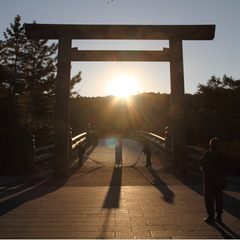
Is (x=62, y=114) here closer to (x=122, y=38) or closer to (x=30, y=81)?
(x=122, y=38)

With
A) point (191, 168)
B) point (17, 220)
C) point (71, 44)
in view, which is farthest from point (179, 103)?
point (17, 220)

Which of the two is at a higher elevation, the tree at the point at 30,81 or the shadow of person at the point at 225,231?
the tree at the point at 30,81

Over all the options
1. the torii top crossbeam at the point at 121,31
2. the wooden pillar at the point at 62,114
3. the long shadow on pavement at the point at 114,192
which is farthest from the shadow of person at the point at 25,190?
the torii top crossbeam at the point at 121,31

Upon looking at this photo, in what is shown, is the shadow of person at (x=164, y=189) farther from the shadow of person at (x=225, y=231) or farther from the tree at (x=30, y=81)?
the tree at (x=30, y=81)

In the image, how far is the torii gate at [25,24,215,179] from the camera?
858cm

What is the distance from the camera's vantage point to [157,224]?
3.94 metres

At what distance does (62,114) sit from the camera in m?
8.57

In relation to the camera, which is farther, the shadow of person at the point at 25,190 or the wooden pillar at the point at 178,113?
the wooden pillar at the point at 178,113

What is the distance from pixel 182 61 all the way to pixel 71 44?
13.4 ft

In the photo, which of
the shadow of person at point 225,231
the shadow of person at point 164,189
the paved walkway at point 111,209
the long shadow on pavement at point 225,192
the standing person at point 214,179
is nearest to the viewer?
the shadow of person at point 225,231

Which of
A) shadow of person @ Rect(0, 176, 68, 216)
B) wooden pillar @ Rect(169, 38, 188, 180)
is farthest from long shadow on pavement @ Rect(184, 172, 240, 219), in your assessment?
shadow of person @ Rect(0, 176, 68, 216)

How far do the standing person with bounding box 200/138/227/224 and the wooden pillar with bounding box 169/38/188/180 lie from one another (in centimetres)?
426

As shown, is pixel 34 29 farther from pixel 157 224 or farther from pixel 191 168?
pixel 191 168

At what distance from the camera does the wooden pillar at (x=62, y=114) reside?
8.52 meters
